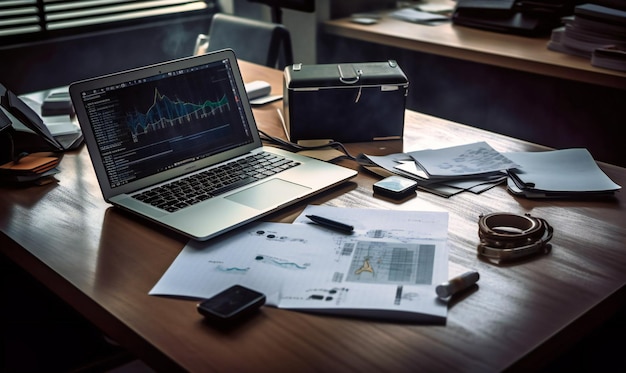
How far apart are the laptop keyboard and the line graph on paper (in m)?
0.11

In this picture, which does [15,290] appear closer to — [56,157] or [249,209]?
[56,157]

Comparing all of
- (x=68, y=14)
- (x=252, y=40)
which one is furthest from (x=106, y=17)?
(x=252, y=40)

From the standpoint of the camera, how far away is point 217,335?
3.12ft

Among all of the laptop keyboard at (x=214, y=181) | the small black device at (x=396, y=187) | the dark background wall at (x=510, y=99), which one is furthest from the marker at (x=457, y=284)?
the dark background wall at (x=510, y=99)

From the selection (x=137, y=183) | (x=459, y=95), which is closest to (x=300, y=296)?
(x=137, y=183)

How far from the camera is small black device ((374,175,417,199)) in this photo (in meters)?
1.37

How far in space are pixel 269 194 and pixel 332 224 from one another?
17cm

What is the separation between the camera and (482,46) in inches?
104

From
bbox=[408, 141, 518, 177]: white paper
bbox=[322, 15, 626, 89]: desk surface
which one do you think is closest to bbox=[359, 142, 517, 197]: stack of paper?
bbox=[408, 141, 518, 177]: white paper

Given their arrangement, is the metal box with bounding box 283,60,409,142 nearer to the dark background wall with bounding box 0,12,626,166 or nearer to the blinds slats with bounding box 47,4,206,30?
the dark background wall with bounding box 0,12,626,166

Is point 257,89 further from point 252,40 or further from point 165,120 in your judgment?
point 165,120

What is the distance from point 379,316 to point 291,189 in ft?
1.48

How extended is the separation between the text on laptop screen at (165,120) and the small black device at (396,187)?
34 centimetres

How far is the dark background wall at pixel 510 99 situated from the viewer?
2645 mm
